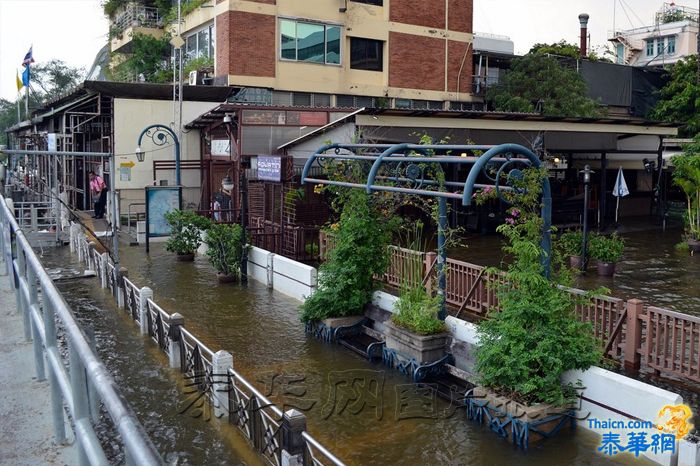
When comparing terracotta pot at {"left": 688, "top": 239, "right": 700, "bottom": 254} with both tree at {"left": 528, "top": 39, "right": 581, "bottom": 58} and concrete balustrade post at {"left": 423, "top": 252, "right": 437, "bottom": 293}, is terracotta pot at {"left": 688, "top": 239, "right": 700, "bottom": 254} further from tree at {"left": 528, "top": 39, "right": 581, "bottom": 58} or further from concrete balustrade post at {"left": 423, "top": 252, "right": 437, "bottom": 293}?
tree at {"left": 528, "top": 39, "right": 581, "bottom": 58}

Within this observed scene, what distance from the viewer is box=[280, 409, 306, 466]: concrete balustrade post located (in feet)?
23.0

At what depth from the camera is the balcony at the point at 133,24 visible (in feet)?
125

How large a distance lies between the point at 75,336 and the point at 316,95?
3105cm

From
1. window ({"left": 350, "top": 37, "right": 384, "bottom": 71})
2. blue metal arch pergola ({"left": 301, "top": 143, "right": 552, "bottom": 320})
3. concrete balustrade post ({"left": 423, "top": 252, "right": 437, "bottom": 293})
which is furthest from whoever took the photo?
window ({"left": 350, "top": 37, "right": 384, "bottom": 71})

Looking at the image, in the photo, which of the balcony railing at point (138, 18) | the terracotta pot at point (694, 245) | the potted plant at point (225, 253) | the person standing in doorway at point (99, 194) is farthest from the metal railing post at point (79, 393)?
the balcony railing at point (138, 18)

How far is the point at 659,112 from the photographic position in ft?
123

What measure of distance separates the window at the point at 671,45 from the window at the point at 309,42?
42.2 meters

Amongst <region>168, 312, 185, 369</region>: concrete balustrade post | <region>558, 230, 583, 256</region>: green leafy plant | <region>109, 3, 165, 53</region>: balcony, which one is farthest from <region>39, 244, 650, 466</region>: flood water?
<region>109, 3, 165, 53</region>: balcony

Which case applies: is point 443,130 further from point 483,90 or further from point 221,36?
point 483,90

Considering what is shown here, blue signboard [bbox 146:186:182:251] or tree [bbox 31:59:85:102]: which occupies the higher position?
tree [bbox 31:59:85:102]

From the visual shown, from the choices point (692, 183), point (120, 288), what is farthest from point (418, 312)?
point (692, 183)

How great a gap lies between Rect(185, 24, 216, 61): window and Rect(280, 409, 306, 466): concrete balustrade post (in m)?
27.2

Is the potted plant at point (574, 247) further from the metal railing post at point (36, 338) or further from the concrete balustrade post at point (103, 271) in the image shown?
the metal railing post at point (36, 338)

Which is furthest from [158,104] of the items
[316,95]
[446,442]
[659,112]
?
[659,112]
